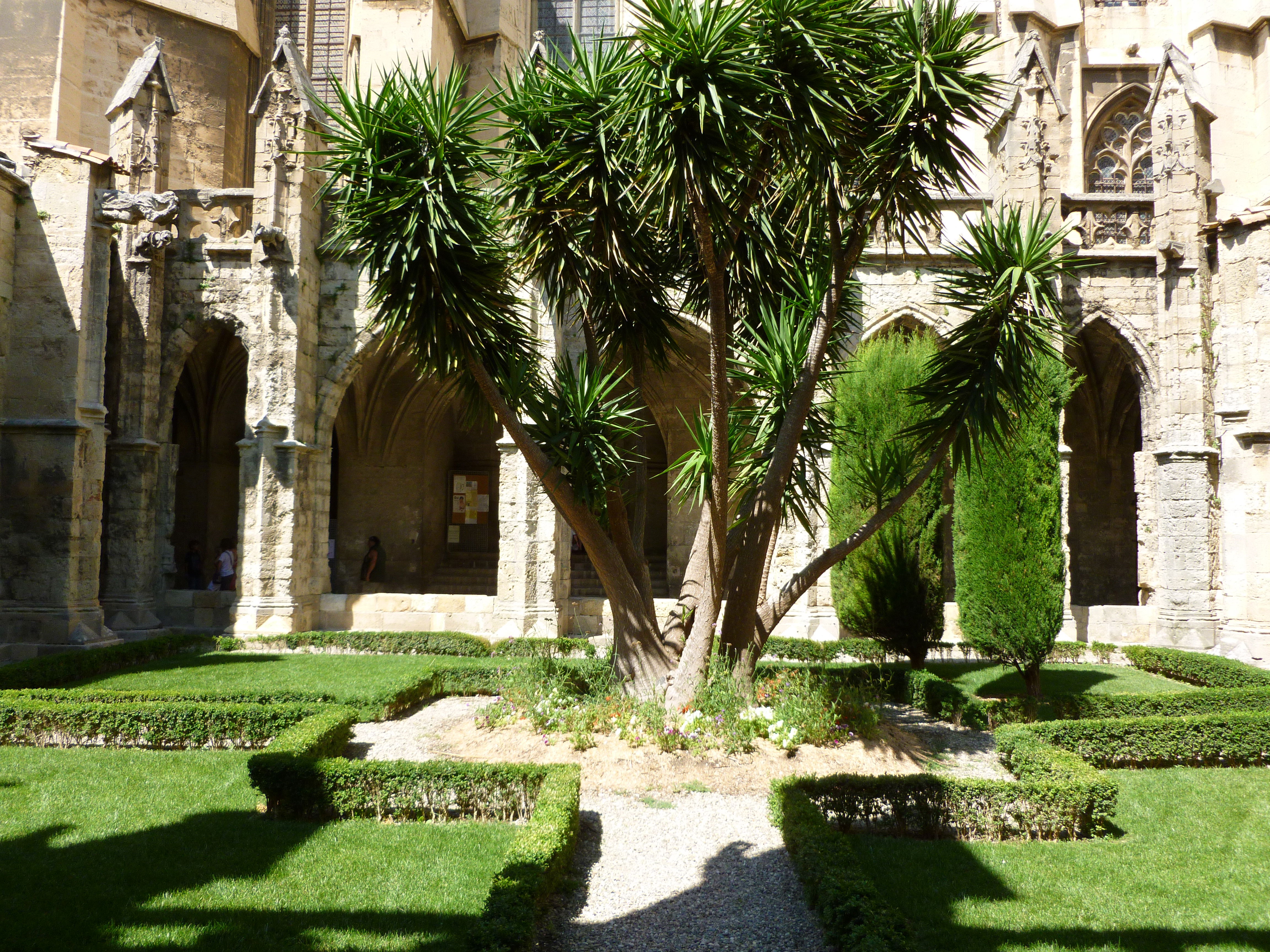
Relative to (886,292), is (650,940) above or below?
below

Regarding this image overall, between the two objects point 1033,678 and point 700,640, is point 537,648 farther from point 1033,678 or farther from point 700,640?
point 1033,678

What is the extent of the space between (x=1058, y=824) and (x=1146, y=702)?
136 inches

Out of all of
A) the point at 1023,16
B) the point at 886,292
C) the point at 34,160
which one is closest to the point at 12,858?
the point at 34,160

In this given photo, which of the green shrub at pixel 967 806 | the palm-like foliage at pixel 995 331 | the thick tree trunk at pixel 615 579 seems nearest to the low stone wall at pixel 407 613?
the thick tree trunk at pixel 615 579

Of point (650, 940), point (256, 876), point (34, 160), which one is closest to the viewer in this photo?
point (650, 940)

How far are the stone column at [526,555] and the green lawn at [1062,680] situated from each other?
4985 millimetres

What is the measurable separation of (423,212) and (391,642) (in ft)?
22.6

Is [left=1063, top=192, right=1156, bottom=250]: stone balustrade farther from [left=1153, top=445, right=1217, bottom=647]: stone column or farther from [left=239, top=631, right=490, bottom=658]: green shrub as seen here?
[left=239, top=631, right=490, bottom=658]: green shrub

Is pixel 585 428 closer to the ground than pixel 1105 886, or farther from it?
farther from it

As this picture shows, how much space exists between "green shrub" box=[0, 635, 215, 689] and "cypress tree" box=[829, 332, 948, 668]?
25.4 ft

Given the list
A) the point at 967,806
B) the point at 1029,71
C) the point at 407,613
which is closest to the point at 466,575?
the point at 407,613

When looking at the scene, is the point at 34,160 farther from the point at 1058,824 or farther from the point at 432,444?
the point at 1058,824

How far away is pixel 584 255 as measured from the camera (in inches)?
251

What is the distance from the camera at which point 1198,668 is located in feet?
30.8
